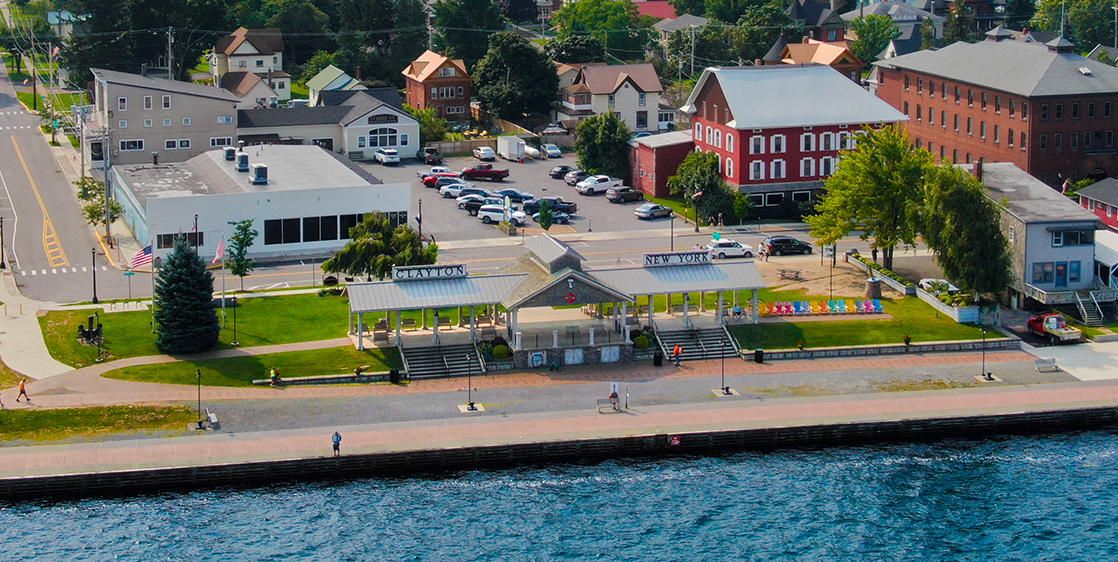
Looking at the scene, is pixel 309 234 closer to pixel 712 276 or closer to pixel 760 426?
pixel 712 276

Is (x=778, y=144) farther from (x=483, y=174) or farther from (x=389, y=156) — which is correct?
(x=389, y=156)

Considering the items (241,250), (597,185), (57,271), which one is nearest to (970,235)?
(597,185)

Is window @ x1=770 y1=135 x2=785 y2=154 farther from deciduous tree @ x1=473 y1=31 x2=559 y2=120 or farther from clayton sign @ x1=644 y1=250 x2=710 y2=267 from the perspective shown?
deciduous tree @ x1=473 y1=31 x2=559 y2=120

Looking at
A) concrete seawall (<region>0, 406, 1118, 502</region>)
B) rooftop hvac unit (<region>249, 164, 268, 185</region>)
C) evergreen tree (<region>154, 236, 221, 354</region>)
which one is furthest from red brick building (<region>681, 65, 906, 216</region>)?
evergreen tree (<region>154, 236, 221, 354</region>)

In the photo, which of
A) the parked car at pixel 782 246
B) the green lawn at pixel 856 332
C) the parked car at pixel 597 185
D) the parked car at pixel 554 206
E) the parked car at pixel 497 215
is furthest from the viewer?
the parked car at pixel 597 185

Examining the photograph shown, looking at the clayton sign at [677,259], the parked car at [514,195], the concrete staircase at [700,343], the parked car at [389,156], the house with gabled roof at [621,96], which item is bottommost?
the concrete staircase at [700,343]

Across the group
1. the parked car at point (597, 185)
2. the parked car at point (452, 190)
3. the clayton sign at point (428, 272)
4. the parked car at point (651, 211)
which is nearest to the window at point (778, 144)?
the parked car at point (651, 211)

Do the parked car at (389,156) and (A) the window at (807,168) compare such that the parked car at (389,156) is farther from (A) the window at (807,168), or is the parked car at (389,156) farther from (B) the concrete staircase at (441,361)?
(B) the concrete staircase at (441,361)
